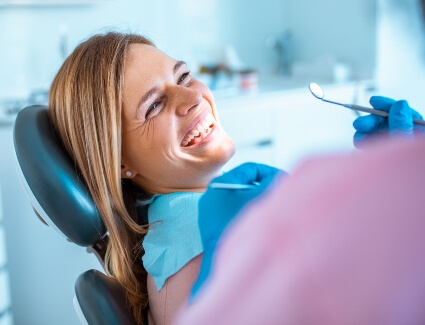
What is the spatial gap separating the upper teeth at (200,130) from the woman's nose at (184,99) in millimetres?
37

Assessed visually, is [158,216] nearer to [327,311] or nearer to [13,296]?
[327,311]

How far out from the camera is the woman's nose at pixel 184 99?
116cm

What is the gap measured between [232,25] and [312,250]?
289 cm

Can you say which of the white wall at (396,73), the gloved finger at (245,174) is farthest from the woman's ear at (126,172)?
the white wall at (396,73)

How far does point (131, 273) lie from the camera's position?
3.88 feet

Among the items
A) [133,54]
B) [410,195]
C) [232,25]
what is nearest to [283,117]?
[232,25]

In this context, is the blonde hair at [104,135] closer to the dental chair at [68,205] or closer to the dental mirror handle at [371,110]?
the dental chair at [68,205]

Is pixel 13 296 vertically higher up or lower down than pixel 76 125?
lower down

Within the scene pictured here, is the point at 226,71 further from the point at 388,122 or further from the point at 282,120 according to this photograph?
the point at 388,122

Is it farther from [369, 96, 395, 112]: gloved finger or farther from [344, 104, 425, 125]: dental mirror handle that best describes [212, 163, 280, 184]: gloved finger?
[369, 96, 395, 112]: gloved finger

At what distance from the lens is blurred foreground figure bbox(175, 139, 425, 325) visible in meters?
0.49

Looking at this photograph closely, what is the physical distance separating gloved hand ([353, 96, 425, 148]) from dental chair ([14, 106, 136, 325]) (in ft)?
1.78

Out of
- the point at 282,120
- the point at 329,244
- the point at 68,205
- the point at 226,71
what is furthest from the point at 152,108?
the point at 226,71

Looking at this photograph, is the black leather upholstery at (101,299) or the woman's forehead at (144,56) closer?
the black leather upholstery at (101,299)
